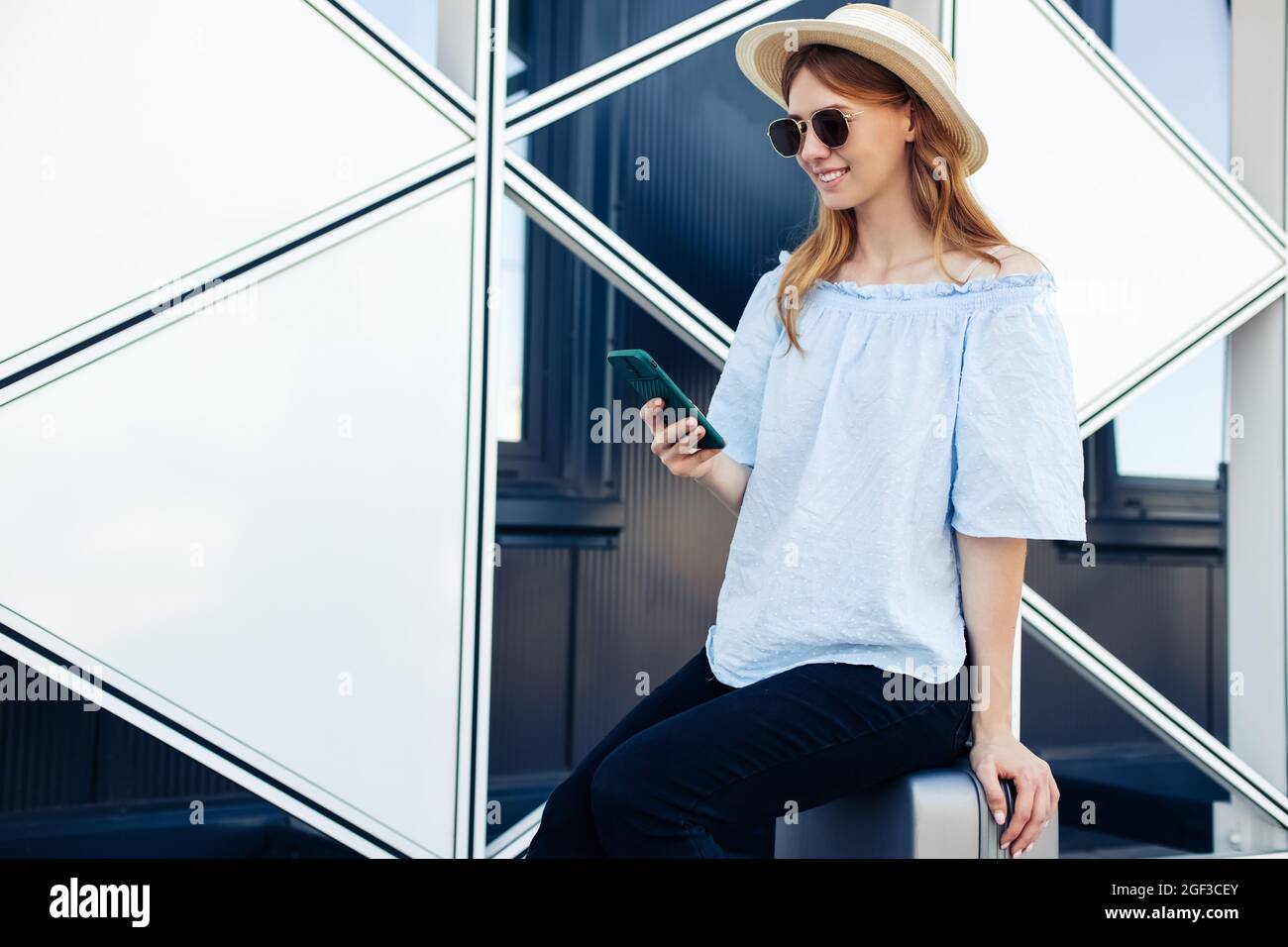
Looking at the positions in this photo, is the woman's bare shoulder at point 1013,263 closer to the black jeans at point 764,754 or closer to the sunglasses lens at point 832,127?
the sunglasses lens at point 832,127

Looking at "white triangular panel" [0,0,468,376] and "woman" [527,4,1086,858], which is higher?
"white triangular panel" [0,0,468,376]

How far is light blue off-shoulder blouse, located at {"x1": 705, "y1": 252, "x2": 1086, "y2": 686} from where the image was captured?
138 centimetres

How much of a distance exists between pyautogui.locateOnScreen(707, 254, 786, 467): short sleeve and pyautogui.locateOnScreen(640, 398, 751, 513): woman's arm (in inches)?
1.5

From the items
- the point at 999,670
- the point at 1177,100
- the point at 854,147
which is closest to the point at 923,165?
the point at 854,147

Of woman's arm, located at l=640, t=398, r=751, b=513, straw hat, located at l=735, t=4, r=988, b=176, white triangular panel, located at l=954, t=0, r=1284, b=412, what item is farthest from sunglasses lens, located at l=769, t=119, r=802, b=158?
white triangular panel, located at l=954, t=0, r=1284, b=412

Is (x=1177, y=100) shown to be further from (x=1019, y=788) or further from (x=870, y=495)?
(x=1019, y=788)

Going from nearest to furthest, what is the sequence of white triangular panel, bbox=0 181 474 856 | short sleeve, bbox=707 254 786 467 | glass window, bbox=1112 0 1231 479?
short sleeve, bbox=707 254 786 467 → white triangular panel, bbox=0 181 474 856 → glass window, bbox=1112 0 1231 479

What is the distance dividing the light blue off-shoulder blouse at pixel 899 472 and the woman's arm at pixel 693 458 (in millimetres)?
59

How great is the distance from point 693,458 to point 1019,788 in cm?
57

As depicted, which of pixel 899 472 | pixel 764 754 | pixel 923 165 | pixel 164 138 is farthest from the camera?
pixel 164 138

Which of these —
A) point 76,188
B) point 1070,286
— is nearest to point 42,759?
point 76,188

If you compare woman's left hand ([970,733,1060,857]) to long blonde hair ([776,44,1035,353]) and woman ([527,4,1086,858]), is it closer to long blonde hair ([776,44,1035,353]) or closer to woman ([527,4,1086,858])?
woman ([527,4,1086,858])

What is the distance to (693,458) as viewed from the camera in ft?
4.94

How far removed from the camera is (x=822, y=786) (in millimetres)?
1338
